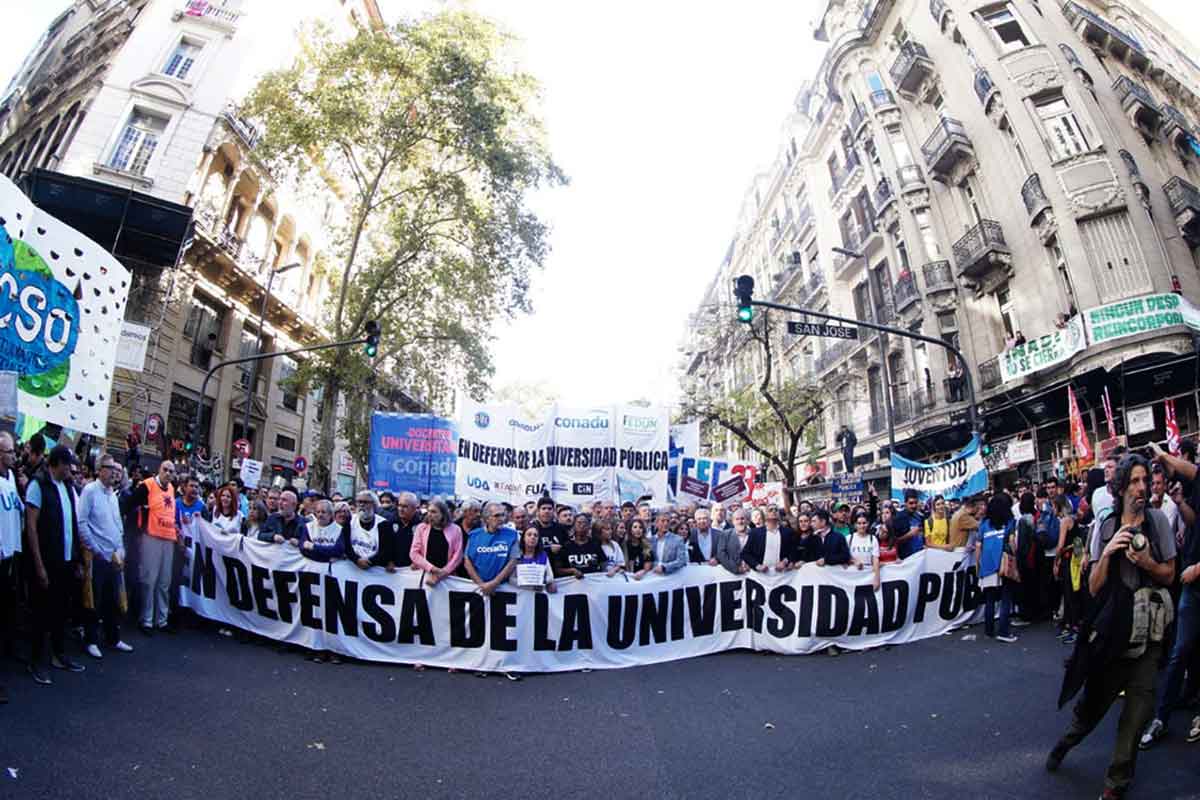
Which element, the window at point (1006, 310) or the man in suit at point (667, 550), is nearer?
the man in suit at point (667, 550)

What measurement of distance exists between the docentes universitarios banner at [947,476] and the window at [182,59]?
27183mm

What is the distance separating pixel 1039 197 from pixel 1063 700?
764 inches

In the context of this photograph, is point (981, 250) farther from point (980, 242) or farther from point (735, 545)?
point (735, 545)

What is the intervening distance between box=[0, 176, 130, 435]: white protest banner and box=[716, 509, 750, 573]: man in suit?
6661mm

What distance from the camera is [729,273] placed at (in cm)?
4794

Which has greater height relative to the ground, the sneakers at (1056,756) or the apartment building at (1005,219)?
the apartment building at (1005,219)

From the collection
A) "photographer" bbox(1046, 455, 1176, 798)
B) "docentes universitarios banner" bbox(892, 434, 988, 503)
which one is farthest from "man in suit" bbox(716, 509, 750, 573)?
"docentes universitarios banner" bbox(892, 434, 988, 503)

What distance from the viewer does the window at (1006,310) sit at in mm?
19688

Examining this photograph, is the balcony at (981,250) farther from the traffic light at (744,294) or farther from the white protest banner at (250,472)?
the white protest banner at (250,472)

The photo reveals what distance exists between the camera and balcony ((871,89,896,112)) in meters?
25.0

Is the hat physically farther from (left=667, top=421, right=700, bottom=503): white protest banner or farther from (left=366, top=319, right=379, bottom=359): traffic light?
(left=366, top=319, right=379, bottom=359): traffic light

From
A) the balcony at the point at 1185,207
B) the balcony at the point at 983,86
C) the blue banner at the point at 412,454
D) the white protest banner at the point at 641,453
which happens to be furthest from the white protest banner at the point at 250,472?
the balcony at the point at 1185,207

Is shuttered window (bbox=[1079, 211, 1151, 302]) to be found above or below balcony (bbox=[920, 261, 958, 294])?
below

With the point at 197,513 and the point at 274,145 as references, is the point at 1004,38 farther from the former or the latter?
the point at 197,513
